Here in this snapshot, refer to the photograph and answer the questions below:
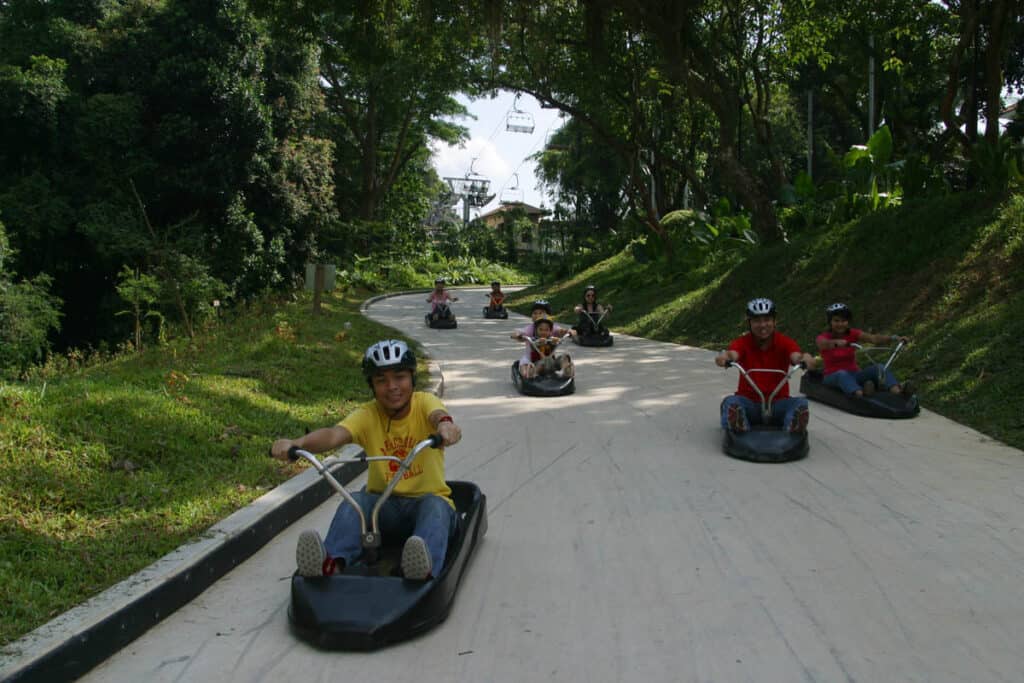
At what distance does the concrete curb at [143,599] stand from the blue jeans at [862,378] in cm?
611

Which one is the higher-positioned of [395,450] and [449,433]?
[449,433]

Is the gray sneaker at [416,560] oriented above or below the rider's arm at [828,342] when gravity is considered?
below

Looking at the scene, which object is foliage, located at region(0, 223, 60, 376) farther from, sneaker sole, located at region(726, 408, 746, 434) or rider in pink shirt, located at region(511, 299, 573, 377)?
sneaker sole, located at region(726, 408, 746, 434)

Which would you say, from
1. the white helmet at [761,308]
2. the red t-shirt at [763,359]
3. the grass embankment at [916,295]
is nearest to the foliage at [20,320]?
the grass embankment at [916,295]

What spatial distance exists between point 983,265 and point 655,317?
8441mm

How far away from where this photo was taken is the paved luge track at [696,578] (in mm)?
3424

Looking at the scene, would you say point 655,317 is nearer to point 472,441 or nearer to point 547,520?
point 472,441

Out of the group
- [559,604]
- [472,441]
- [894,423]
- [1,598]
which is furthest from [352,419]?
[894,423]

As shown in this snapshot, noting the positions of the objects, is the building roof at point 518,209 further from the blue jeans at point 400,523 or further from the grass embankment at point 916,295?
the blue jeans at point 400,523

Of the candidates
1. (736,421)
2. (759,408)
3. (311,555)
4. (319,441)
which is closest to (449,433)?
(319,441)

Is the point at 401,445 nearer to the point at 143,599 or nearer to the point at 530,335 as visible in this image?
the point at 143,599

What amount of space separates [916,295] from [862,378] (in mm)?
4842

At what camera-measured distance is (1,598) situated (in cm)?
373

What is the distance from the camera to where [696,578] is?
14.2ft
